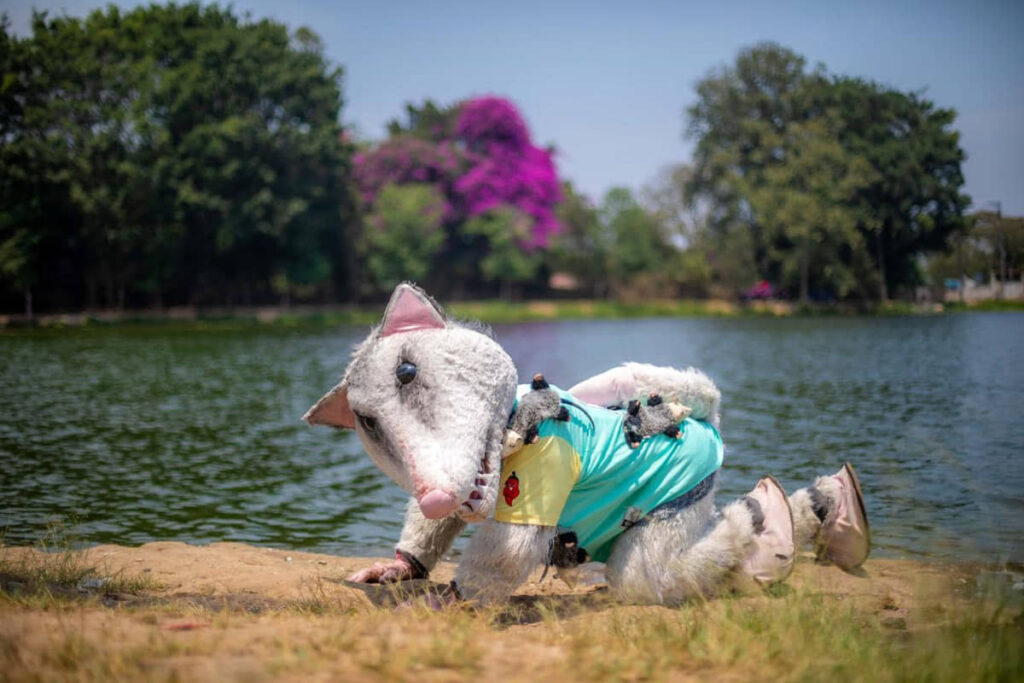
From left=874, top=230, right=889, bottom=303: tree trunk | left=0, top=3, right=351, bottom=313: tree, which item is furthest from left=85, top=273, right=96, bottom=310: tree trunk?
left=874, top=230, right=889, bottom=303: tree trunk

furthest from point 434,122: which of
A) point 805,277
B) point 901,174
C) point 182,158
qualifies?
point 901,174

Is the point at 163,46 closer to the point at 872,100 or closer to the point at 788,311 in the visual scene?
the point at 788,311

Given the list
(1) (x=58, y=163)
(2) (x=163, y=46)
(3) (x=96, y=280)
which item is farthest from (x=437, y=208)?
(1) (x=58, y=163)

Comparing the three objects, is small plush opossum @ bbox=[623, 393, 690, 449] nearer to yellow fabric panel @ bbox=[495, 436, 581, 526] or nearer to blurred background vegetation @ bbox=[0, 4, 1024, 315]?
yellow fabric panel @ bbox=[495, 436, 581, 526]

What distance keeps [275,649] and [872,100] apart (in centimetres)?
1027

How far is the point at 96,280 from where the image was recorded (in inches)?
1052

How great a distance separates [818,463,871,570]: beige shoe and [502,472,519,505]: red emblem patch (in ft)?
5.87

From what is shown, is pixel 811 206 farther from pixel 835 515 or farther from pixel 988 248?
pixel 835 515

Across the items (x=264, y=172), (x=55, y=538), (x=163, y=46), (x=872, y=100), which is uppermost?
(x=163, y=46)

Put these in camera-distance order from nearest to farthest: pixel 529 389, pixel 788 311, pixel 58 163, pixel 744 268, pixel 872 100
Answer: pixel 529 389
pixel 872 100
pixel 58 163
pixel 788 311
pixel 744 268

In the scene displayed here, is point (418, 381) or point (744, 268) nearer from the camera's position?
point (418, 381)

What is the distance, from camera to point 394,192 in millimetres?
38344

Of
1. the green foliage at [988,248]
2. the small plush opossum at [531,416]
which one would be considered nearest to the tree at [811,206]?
the green foliage at [988,248]

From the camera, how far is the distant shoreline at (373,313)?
75.6ft
